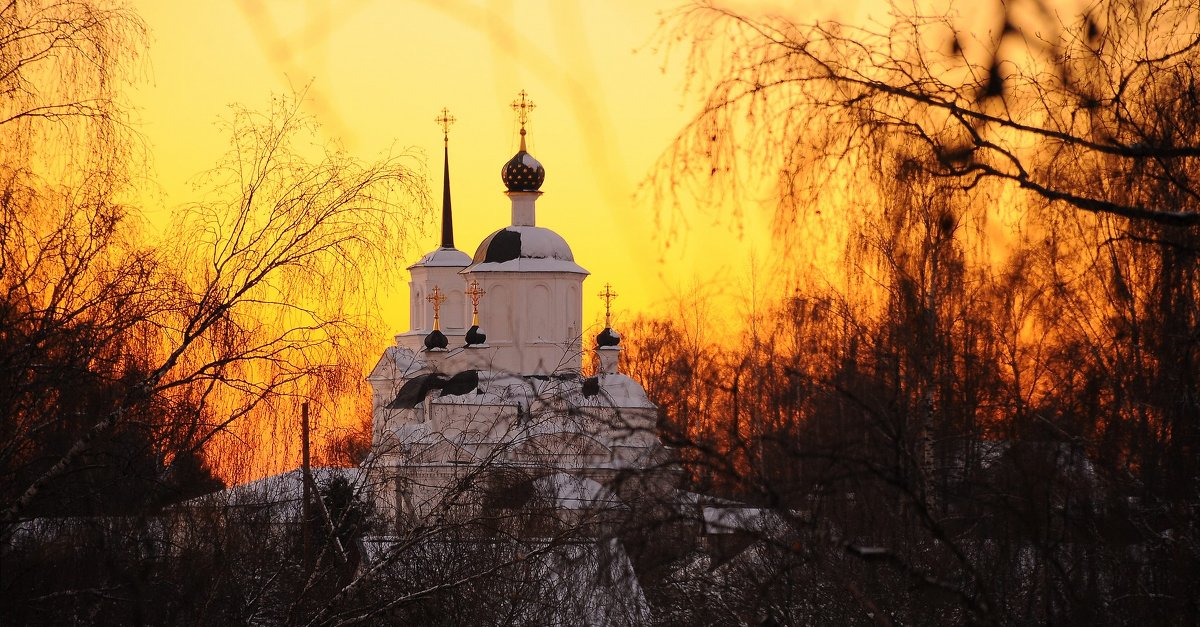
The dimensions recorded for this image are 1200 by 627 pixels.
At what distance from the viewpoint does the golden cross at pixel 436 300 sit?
50.7m

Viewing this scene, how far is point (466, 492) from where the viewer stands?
9.76 meters

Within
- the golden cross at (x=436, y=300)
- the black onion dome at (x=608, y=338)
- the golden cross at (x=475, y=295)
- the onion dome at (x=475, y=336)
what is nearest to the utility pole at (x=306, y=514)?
the black onion dome at (x=608, y=338)

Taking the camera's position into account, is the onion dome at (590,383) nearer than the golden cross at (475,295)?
Yes

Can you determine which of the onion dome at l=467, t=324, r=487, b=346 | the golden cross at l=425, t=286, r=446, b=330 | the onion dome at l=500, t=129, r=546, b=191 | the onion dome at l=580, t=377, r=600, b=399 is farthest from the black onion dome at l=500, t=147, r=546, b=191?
the onion dome at l=580, t=377, r=600, b=399

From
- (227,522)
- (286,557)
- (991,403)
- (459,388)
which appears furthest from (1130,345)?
(459,388)

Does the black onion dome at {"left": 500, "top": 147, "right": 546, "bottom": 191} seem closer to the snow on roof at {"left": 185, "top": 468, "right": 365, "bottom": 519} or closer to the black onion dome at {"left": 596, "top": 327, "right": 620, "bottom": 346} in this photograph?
the black onion dome at {"left": 596, "top": 327, "right": 620, "bottom": 346}

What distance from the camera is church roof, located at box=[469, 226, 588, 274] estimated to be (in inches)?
1898

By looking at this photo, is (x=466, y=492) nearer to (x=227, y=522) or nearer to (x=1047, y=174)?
Result: (x=227, y=522)

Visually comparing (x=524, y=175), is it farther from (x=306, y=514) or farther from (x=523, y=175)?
(x=306, y=514)

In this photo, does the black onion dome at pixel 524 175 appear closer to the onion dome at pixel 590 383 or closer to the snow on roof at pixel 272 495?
the onion dome at pixel 590 383

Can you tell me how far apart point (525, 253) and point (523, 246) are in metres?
0.27

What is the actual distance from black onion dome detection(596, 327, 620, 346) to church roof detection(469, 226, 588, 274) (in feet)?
19.2

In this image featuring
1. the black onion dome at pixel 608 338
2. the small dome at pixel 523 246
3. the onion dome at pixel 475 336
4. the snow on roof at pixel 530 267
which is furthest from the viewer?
the small dome at pixel 523 246

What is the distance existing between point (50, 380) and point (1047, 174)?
513 centimetres
